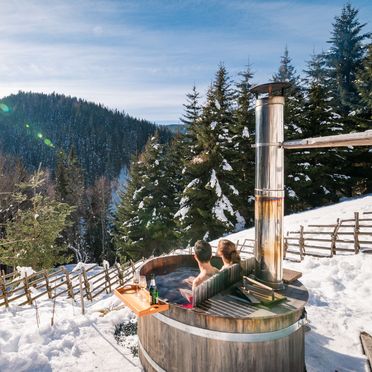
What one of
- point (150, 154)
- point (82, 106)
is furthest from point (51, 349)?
point (82, 106)

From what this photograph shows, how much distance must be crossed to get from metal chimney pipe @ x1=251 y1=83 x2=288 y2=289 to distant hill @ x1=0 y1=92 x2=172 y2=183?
78.5 m

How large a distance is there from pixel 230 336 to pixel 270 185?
7.09ft

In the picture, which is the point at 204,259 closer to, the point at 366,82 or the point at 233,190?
the point at 233,190

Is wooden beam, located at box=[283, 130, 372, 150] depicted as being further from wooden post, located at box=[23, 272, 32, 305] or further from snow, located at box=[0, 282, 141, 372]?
wooden post, located at box=[23, 272, 32, 305]

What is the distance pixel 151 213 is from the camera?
25922mm

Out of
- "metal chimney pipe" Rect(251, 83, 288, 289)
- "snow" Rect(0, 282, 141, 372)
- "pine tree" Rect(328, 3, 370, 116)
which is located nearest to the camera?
"metal chimney pipe" Rect(251, 83, 288, 289)

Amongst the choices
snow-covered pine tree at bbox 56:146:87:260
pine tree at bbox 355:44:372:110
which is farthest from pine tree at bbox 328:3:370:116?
snow-covered pine tree at bbox 56:146:87:260

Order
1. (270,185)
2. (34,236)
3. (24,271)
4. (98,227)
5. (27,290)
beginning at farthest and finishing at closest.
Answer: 1. (98,227)
2. (34,236)
3. (24,271)
4. (27,290)
5. (270,185)

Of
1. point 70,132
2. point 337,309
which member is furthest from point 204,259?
point 70,132

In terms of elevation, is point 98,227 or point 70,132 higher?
point 70,132

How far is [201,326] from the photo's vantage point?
12.0 ft

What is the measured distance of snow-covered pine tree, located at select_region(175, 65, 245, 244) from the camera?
20484mm

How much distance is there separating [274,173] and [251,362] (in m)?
2.56

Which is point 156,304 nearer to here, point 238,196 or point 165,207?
point 238,196
